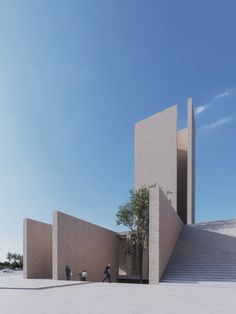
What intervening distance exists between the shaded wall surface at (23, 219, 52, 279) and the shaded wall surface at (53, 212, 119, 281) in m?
3.45

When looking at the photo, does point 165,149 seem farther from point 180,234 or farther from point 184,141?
point 180,234

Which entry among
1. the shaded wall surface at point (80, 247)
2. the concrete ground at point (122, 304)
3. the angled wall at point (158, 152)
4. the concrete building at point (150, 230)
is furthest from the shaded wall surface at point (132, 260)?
the concrete ground at point (122, 304)

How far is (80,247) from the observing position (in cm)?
2020

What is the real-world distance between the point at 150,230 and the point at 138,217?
809 cm

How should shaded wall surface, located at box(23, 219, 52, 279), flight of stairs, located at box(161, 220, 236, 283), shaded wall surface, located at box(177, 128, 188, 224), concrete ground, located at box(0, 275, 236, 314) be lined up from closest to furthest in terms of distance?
concrete ground, located at box(0, 275, 236, 314), flight of stairs, located at box(161, 220, 236, 283), shaded wall surface, located at box(23, 219, 52, 279), shaded wall surface, located at box(177, 128, 188, 224)

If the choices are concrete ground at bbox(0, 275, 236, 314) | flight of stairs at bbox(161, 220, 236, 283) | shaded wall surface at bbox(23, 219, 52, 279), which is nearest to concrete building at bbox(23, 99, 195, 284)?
shaded wall surface at bbox(23, 219, 52, 279)

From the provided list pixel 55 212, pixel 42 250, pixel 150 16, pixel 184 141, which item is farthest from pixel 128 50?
pixel 184 141

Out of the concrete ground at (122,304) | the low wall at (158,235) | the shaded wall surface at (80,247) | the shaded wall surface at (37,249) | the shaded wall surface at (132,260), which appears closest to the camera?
the concrete ground at (122,304)

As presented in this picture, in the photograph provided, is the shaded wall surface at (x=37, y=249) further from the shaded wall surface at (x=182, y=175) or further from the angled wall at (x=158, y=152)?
the shaded wall surface at (x=182, y=175)

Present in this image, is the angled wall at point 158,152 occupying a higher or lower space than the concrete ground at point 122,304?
higher

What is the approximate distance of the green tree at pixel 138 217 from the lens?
74.2 feet

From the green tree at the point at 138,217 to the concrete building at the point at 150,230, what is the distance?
3.86 feet

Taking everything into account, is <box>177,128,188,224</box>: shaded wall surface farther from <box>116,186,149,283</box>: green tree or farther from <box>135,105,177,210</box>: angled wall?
<box>116,186,149,283</box>: green tree

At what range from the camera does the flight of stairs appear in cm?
1490
